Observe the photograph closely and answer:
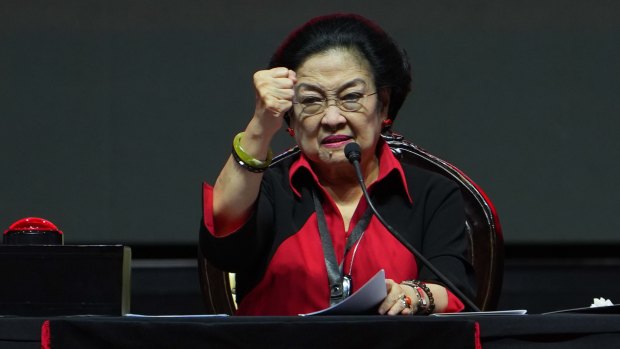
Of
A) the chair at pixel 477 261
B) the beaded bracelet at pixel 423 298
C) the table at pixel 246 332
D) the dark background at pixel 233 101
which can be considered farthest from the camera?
the dark background at pixel 233 101

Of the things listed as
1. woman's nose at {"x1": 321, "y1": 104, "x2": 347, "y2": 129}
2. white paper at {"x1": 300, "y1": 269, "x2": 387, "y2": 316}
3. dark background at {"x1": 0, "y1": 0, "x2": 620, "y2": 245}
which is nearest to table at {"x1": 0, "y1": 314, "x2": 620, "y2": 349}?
white paper at {"x1": 300, "y1": 269, "x2": 387, "y2": 316}

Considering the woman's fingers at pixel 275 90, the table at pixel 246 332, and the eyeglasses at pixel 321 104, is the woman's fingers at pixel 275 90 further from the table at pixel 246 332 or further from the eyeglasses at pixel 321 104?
the table at pixel 246 332

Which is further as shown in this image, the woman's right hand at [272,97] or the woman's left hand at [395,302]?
the woman's right hand at [272,97]

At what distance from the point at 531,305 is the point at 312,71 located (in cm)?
171

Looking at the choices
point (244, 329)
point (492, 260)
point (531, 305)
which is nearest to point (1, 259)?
point (244, 329)

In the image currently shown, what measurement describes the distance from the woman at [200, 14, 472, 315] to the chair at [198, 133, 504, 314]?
117 mm

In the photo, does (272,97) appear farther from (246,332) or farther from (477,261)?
(477,261)

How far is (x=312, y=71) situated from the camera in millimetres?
1908

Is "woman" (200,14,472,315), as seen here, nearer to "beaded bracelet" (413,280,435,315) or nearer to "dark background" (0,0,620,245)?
"beaded bracelet" (413,280,435,315)

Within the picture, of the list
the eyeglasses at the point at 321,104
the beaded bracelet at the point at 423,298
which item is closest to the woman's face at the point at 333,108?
the eyeglasses at the point at 321,104

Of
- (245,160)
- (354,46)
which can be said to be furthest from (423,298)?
(354,46)

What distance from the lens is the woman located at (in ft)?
5.65

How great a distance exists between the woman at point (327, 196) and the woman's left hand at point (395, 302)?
9 centimetres

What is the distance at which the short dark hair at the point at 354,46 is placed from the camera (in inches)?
76.7
